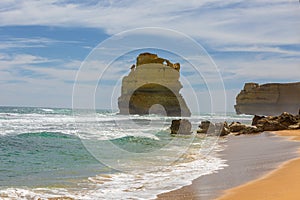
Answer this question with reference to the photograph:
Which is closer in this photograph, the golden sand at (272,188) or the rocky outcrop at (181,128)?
the golden sand at (272,188)

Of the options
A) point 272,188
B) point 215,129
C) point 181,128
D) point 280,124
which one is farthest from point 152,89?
point 272,188

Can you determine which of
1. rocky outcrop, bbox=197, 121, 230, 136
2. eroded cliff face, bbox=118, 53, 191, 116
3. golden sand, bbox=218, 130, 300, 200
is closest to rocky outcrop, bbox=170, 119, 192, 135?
rocky outcrop, bbox=197, 121, 230, 136

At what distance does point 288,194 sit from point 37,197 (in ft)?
14.5

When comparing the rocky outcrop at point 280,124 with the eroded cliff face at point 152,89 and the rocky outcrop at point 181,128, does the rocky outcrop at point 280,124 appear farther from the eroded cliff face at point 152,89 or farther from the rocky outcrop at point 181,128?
the eroded cliff face at point 152,89

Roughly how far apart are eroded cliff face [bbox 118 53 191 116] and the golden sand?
1972 inches

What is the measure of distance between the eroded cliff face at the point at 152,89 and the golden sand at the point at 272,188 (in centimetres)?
5010

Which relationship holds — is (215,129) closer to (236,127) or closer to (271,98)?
(236,127)

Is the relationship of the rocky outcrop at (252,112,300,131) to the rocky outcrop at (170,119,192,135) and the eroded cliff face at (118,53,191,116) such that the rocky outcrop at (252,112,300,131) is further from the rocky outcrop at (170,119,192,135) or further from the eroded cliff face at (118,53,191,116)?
the eroded cliff face at (118,53,191,116)

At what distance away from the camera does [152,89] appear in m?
66.4

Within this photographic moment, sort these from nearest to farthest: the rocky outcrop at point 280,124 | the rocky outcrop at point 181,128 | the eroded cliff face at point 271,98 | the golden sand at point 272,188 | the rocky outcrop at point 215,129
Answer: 1. the golden sand at point 272,188
2. the rocky outcrop at point 280,124
3. the rocky outcrop at point 215,129
4. the rocky outcrop at point 181,128
5. the eroded cliff face at point 271,98

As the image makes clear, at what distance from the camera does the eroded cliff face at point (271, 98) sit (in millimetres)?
99875

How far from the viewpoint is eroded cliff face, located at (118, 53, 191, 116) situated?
63.5 m

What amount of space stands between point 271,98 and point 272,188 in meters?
99.0

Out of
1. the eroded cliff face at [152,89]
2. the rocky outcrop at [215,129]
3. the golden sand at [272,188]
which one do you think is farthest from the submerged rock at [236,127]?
the eroded cliff face at [152,89]
